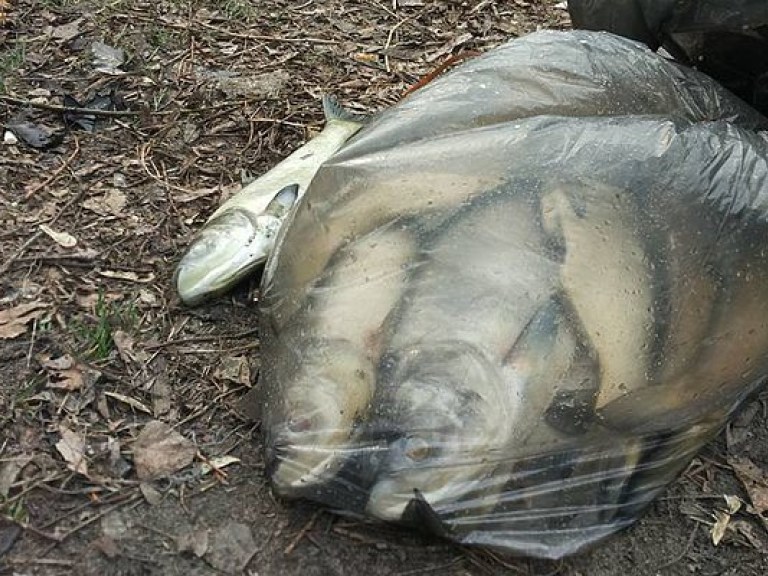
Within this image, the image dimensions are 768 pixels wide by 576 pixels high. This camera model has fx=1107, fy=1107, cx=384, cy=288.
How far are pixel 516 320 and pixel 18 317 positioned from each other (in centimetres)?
117

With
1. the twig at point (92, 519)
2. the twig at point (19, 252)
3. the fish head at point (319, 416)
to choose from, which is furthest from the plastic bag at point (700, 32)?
the twig at point (92, 519)

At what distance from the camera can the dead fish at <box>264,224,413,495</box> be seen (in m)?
1.98

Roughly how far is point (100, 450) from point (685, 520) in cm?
116

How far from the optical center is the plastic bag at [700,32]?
2.48m

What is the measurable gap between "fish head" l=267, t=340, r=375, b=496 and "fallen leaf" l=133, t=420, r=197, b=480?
0.73ft

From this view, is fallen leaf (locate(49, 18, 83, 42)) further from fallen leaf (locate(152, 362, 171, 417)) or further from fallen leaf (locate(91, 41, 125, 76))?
fallen leaf (locate(152, 362, 171, 417))

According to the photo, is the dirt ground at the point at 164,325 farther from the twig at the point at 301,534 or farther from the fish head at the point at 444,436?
the fish head at the point at 444,436

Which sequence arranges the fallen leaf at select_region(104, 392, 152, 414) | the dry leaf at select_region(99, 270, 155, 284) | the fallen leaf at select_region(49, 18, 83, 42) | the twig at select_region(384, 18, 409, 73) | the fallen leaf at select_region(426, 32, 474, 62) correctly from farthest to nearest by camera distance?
the fallen leaf at select_region(426, 32, 474, 62), the twig at select_region(384, 18, 409, 73), the fallen leaf at select_region(49, 18, 83, 42), the dry leaf at select_region(99, 270, 155, 284), the fallen leaf at select_region(104, 392, 152, 414)

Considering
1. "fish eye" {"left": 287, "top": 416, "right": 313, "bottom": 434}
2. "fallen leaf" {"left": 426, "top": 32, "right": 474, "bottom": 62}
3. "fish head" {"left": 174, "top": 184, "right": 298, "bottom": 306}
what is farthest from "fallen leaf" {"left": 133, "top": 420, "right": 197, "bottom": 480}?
"fallen leaf" {"left": 426, "top": 32, "right": 474, "bottom": 62}

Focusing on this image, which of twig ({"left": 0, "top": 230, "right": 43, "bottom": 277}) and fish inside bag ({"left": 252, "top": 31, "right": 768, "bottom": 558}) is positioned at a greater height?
fish inside bag ({"left": 252, "top": 31, "right": 768, "bottom": 558})

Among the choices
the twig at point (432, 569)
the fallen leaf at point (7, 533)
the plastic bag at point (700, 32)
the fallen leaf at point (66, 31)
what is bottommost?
the fallen leaf at point (66, 31)

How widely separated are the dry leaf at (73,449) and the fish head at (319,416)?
1.24 feet

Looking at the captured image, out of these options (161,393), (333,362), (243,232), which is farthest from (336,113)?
(333,362)

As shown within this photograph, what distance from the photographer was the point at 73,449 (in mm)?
2170
